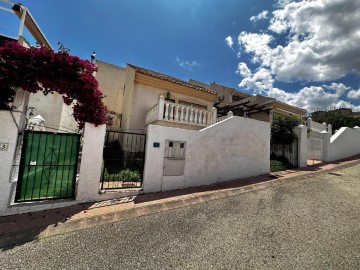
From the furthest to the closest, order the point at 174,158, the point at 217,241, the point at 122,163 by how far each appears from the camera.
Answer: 1. the point at 122,163
2. the point at 174,158
3. the point at 217,241

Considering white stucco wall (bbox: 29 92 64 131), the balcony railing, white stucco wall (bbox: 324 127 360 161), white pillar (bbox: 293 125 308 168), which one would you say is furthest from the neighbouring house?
white stucco wall (bbox: 324 127 360 161)

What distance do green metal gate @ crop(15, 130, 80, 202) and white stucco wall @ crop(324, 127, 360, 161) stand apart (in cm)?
1569

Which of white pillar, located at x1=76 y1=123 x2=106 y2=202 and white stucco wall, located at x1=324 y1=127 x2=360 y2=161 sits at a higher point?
white stucco wall, located at x1=324 y1=127 x2=360 y2=161

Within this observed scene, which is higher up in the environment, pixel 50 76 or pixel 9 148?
pixel 50 76

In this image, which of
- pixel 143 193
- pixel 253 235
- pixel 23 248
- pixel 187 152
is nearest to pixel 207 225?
pixel 253 235

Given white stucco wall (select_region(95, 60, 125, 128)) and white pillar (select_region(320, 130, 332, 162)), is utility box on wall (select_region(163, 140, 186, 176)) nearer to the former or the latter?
white stucco wall (select_region(95, 60, 125, 128))

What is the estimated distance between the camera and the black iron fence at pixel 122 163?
255 inches

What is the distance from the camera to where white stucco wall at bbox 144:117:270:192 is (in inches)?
253

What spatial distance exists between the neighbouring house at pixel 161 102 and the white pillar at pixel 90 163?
356 centimetres

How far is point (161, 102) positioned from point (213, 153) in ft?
11.3

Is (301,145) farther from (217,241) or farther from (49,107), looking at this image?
(49,107)

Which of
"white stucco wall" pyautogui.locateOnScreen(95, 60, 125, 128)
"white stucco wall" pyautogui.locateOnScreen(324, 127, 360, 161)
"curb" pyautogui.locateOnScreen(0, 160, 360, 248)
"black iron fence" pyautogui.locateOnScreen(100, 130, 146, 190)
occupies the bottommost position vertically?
"curb" pyautogui.locateOnScreen(0, 160, 360, 248)

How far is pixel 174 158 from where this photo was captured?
22.1 feet

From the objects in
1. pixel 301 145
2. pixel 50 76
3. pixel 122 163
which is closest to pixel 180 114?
pixel 122 163
